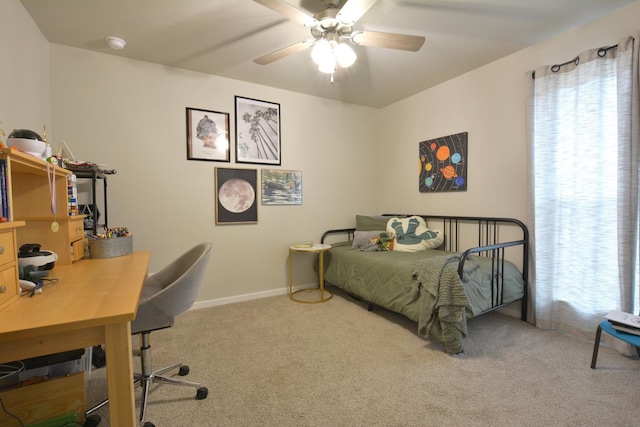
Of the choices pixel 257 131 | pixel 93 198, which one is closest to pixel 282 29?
pixel 257 131

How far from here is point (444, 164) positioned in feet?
10.1

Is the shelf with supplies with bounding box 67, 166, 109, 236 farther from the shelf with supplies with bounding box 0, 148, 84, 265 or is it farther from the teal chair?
the teal chair

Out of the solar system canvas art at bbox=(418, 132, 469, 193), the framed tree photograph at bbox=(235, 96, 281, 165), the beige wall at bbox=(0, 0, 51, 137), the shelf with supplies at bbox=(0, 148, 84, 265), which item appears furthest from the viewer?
the framed tree photograph at bbox=(235, 96, 281, 165)

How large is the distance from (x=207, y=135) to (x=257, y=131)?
1.72ft

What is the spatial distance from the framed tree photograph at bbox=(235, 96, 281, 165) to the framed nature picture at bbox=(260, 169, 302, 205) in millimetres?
136

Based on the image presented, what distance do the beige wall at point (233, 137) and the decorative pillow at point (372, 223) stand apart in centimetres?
26

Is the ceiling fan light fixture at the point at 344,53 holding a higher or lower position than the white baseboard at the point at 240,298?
higher

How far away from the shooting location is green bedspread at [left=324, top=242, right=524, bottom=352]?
1.94 m

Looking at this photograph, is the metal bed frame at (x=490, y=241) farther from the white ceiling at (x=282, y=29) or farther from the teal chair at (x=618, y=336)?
the white ceiling at (x=282, y=29)

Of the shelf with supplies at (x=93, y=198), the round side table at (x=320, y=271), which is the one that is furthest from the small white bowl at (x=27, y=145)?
the round side table at (x=320, y=271)

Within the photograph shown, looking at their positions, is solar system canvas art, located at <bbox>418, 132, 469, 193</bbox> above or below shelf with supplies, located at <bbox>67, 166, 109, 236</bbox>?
above

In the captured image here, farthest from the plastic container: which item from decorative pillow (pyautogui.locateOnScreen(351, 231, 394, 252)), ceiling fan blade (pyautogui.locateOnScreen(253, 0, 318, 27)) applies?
decorative pillow (pyautogui.locateOnScreen(351, 231, 394, 252))

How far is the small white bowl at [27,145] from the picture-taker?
1260mm

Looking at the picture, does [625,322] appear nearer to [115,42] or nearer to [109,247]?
[109,247]
